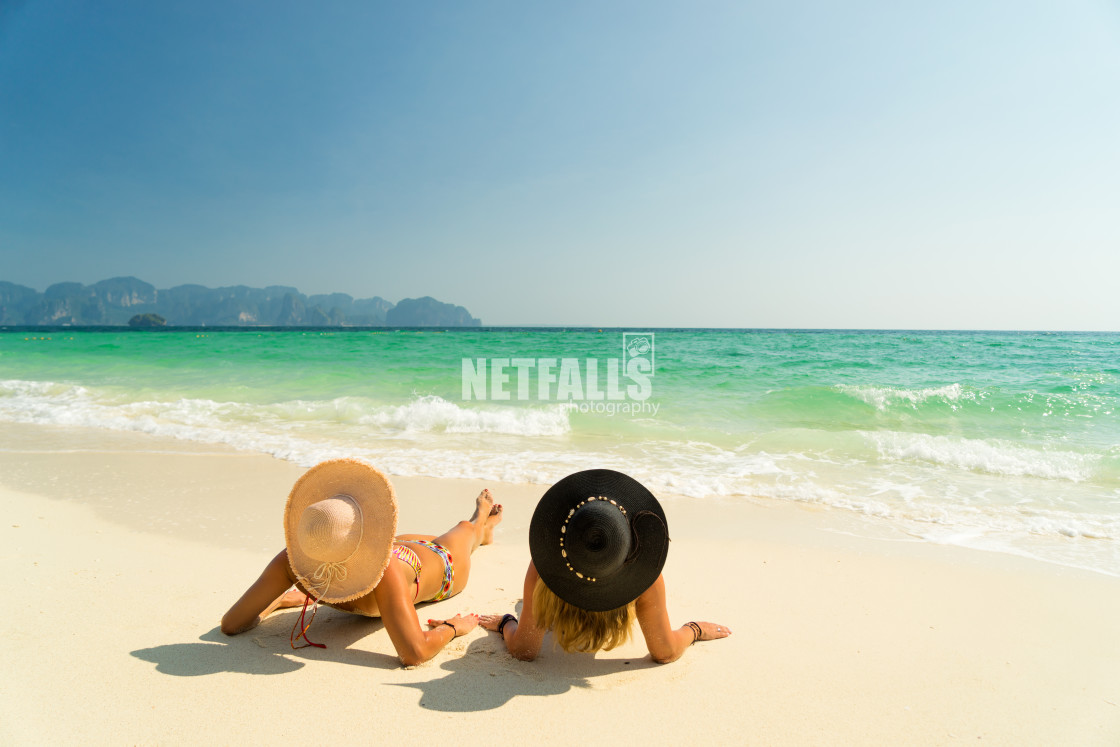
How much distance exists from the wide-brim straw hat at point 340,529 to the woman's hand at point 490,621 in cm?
80

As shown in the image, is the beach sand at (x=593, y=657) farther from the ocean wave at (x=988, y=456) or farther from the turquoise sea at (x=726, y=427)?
the ocean wave at (x=988, y=456)

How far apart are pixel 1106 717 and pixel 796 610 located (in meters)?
1.29

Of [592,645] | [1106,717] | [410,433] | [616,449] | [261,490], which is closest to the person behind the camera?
[1106,717]

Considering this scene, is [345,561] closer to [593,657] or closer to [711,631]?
[593,657]

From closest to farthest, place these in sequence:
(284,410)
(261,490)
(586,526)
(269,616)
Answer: (586,526)
(269,616)
(261,490)
(284,410)

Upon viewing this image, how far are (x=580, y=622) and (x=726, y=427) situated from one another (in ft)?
23.7

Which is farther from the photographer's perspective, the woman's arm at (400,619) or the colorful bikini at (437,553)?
the colorful bikini at (437,553)

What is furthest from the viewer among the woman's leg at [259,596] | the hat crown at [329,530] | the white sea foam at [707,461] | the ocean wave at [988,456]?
the ocean wave at [988,456]

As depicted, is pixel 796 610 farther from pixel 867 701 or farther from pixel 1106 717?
pixel 1106 717

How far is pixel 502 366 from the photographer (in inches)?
761

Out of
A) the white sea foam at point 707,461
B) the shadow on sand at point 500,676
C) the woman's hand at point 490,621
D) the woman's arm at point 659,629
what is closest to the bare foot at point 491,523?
the woman's hand at point 490,621

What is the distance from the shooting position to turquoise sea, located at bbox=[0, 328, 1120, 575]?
533cm

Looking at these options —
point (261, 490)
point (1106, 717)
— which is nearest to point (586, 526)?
point (1106, 717)

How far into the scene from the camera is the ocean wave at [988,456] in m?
6.29
